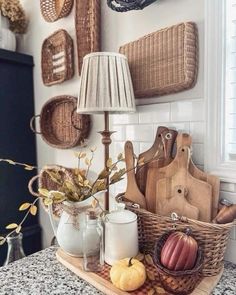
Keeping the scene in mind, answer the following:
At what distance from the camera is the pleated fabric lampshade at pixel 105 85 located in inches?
38.1

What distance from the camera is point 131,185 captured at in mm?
995

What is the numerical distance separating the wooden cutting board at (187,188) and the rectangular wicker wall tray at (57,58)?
33.9 inches

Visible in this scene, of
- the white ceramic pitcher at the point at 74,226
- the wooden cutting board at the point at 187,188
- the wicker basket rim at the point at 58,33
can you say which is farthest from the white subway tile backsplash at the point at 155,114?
the wicker basket rim at the point at 58,33

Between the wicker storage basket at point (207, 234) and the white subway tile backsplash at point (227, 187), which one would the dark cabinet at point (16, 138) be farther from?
the white subway tile backsplash at point (227, 187)

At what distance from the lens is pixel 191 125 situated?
0.99m

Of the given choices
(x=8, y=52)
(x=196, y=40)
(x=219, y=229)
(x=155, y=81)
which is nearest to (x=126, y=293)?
(x=219, y=229)

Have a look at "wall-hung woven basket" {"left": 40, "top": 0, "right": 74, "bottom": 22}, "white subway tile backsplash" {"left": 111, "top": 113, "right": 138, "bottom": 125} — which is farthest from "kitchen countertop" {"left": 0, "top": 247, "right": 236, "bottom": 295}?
"wall-hung woven basket" {"left": 40, "top": 0, "right": 74, "bottom": 22}

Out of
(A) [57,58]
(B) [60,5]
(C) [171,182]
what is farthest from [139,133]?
(B) [60,5]

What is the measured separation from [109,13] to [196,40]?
0.53 metres

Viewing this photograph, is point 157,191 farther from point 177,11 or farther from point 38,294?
point 177,11

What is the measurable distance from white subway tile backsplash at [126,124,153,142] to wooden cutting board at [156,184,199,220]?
0.26 m

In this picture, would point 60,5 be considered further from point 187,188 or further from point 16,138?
point 187,188

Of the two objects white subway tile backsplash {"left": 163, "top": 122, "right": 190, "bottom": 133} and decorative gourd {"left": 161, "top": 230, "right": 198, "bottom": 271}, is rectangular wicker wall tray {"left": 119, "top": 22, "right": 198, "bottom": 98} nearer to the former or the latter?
white subway tile backsplash {"left": 163, "top": 122, "right": 190, "bottom": 133}

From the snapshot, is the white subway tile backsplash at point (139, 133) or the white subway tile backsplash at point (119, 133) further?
the white subway tile backsplash at point (119, 133)
